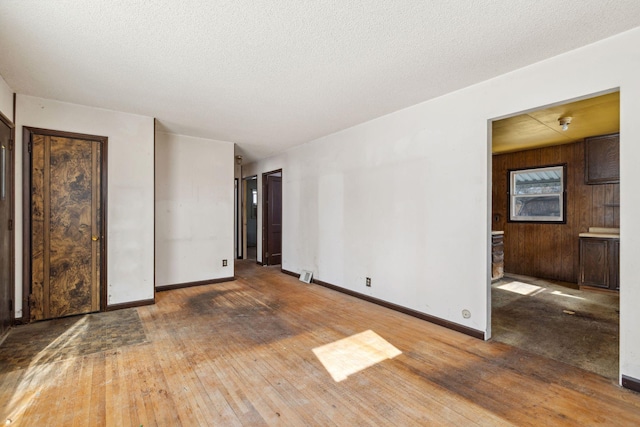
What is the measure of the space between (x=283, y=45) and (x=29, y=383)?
319cm

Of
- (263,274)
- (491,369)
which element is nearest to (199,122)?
(263,274)

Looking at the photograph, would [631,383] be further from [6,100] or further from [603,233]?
[6,100]

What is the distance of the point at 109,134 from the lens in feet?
12.6

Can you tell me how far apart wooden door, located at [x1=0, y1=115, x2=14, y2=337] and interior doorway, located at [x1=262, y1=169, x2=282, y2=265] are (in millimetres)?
4289

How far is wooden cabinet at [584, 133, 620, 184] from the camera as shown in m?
4.75

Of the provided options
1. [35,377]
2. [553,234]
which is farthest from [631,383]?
[35,377]

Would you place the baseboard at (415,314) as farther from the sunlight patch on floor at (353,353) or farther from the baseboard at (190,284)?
the baseboard at (190,284)

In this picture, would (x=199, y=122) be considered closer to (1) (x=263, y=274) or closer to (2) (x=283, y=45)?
(2) (x=283, y=45)

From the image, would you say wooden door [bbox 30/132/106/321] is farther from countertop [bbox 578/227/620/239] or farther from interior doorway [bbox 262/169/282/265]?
countertop [bbox 578/227/620/239]

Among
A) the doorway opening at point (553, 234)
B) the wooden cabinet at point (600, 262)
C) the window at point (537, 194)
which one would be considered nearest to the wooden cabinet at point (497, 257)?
the doorway opening at point (553, 234)

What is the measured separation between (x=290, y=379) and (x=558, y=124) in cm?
475

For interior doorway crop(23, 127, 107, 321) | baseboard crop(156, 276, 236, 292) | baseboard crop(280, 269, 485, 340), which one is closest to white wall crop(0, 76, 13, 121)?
interior doorway crop(23, 127, 107, 321)

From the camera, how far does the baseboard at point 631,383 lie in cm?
208

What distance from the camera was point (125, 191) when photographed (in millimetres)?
3936
